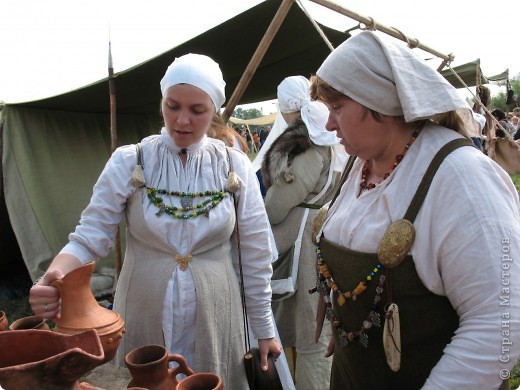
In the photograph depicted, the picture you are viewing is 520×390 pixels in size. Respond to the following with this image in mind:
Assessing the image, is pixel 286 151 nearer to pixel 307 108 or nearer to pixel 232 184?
pixel 307 108

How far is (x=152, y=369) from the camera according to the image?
3.77ft

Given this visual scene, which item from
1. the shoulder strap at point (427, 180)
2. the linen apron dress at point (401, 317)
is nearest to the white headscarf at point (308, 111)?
the linen apron dress at point (401, 317)

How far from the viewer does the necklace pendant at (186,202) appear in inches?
65.1

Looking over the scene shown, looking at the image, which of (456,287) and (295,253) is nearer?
(456,287)

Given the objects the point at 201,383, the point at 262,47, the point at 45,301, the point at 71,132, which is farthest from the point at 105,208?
the point at 71,132

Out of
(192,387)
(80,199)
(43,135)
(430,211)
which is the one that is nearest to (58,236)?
(80,199)

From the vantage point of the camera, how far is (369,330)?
1.26 m

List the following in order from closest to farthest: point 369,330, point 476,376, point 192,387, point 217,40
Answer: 1. point 476,376
2. point 192,387
3. point 369,330
4. point 217,40

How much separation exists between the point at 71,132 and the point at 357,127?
158 inches

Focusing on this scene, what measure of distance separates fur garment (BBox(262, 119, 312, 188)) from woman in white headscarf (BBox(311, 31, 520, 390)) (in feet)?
4.80

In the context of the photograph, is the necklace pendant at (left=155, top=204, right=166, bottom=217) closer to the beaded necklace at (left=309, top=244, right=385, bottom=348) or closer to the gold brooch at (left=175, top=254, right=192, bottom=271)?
the gold brooch at (left=175, top=254, right=192, bottom=271)

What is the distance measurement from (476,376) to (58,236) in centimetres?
406

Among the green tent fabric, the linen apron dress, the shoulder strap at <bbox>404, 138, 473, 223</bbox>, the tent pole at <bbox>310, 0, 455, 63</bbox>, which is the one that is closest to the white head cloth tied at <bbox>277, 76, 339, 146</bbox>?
the tent pole at <bbox>310, 0, 455, 63</bbox>

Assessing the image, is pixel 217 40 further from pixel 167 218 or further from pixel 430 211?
pixel 430 211
